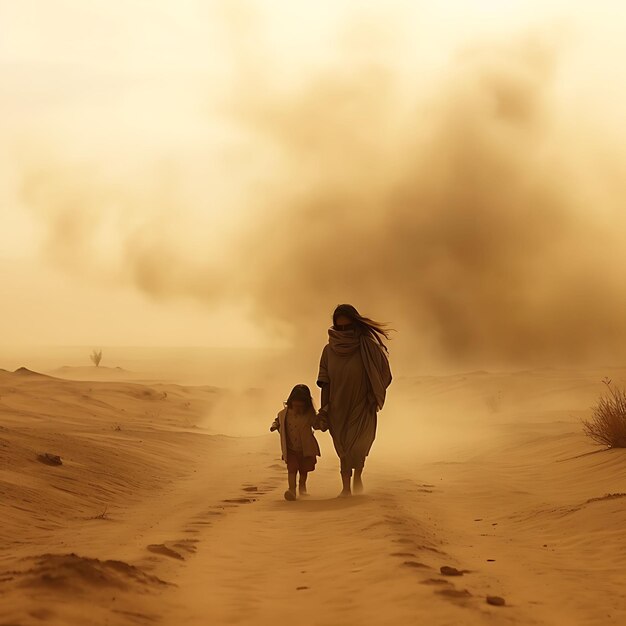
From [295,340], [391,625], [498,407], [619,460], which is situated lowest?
[391,625]

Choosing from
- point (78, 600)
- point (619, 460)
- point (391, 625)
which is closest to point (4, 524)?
point (78, 600)

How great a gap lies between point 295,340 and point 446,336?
11383 millimetres

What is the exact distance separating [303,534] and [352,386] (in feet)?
10.3

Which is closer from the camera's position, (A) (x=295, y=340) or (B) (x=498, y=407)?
(B) (x=498, y=407)

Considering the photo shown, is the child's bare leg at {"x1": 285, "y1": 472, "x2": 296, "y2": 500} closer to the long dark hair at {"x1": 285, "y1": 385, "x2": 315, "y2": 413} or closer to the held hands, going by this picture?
the held hands

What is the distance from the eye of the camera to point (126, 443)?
1645cm

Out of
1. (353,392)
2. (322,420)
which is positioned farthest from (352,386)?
(322,420)

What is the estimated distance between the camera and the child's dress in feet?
35.0

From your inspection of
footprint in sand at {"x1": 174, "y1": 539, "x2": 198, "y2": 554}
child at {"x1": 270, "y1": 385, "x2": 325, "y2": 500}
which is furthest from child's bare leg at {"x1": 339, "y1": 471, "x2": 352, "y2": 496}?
footprint in sand at {"x1": 174, "y1": 539, "x2": 198, "y2": 554}

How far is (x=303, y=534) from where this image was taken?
7902 mm

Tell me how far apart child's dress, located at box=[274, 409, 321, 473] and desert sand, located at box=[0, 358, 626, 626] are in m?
0.52

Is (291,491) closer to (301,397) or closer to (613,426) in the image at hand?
(301,397)

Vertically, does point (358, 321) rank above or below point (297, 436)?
above

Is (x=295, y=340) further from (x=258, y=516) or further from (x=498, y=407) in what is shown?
(x=258, y=516)
